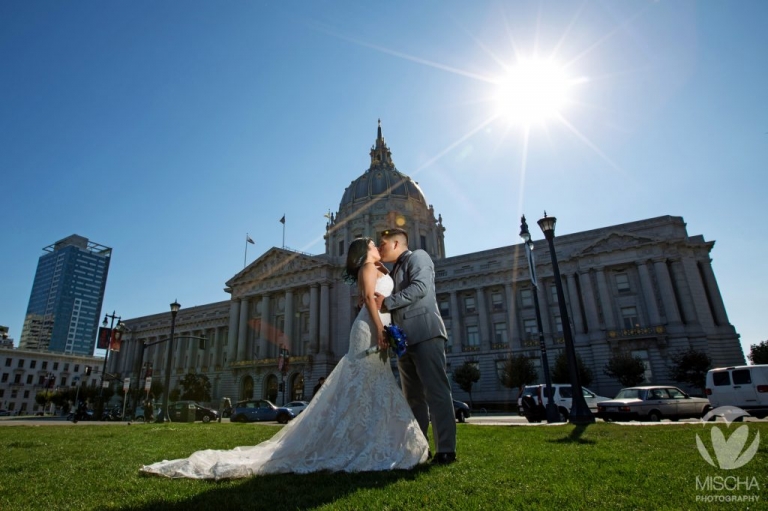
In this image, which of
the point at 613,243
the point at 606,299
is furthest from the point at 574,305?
the point at 613,243

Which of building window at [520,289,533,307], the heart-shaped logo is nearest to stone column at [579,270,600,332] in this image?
building window at [520,289,533,307]

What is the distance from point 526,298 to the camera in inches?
1966

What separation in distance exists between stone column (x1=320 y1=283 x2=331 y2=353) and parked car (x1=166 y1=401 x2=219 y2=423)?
20.5 m

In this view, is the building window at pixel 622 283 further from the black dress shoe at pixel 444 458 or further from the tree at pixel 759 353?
the black dress shoe at pixel 444 458

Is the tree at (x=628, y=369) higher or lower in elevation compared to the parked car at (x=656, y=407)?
higher

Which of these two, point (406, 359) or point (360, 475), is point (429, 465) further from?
point (406, 359)

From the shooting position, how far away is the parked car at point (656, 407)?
17.2 metres

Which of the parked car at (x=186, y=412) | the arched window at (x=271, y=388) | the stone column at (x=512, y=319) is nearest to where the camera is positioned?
the parked car at (x=186, y=412)

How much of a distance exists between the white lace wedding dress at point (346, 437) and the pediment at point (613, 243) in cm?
4750

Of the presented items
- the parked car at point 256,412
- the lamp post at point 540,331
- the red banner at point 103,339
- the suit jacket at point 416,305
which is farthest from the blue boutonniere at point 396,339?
the red banner at point 103,339

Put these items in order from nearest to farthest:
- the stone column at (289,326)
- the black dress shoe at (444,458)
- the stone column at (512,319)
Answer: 1. the black dress shoe at (444,458)
2. the stone column at (512,319)
3. the stone column at (289,326)

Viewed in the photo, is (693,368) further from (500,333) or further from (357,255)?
(357,255)

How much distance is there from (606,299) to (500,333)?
39.1 feet

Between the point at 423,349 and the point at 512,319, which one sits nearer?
the point at 423,349
